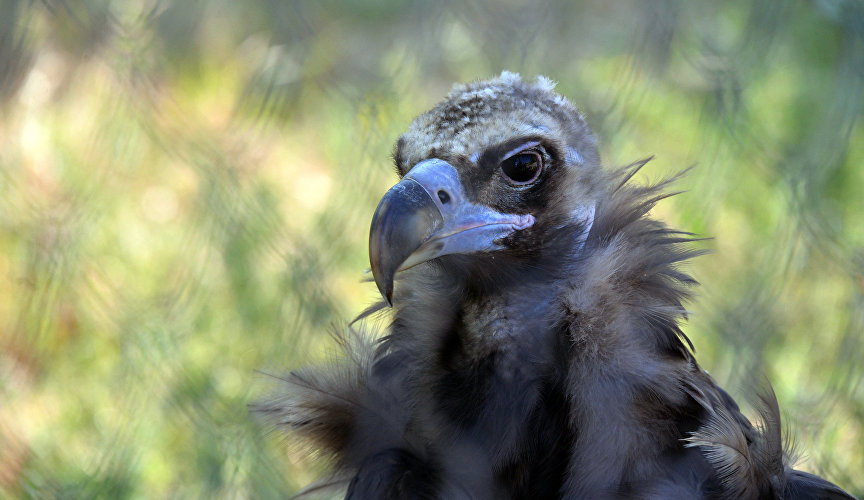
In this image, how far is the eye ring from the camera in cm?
95

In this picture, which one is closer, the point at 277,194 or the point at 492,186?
the point at 492,186

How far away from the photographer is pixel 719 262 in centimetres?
182

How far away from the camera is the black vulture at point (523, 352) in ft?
2.92

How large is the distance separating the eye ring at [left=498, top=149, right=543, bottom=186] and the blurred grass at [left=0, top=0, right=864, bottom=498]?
0.52 meters

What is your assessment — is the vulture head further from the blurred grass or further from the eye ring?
the blurred grass

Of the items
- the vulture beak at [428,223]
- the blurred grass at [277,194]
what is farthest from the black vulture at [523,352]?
the blurred grass at [277,194]

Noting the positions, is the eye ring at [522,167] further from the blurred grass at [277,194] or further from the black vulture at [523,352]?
the blurred grass at [277,194]

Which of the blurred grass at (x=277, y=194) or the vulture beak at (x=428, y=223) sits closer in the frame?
the vulture beak at (x=428, y=223)

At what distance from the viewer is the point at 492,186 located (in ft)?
3.09

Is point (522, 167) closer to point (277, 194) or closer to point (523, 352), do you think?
point (523, 352)

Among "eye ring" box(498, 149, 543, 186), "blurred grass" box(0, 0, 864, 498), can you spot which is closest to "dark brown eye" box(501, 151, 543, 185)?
"eye ring" box(498, 149, 543, 186)

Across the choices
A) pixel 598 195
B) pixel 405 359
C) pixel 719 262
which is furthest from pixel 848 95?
pixel 405 359

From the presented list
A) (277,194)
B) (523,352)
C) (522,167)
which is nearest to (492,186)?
(522,167)

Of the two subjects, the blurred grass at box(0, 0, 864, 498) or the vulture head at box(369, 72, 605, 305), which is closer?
the vulture head at box(369, 72, 605, 305)
